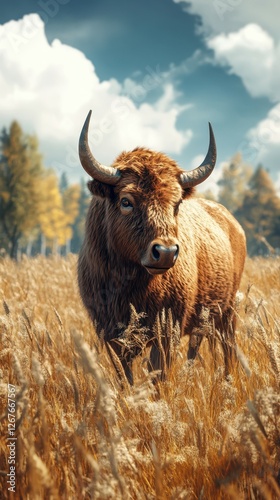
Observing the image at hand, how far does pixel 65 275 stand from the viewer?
784 centimetres

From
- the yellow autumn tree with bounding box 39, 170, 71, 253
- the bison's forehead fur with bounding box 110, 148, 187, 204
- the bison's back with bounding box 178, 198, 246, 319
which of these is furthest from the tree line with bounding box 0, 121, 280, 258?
the bison's forehead fur with bounding box 110, 148, 187, 204

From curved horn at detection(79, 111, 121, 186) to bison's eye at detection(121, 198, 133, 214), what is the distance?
26 centimetres

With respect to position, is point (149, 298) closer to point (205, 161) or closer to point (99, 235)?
point (99, 235)

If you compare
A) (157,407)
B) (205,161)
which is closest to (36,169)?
(205,161)

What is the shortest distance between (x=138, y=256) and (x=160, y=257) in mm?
453

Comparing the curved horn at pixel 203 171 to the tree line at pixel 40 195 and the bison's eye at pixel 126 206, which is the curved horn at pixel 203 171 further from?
the tree line at pixel 40 195

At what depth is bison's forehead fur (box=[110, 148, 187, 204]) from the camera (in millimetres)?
3701

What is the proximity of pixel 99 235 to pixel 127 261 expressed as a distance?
0.48 m

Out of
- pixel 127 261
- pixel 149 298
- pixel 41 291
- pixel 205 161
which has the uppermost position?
pixel 205 161

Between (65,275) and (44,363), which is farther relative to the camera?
(65,275)

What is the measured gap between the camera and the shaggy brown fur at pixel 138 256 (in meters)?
3.62

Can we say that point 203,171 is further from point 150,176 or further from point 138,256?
point 138,256

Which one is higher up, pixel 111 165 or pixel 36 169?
pixel 36 169

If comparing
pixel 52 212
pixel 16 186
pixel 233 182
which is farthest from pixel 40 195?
pixel 233 182
